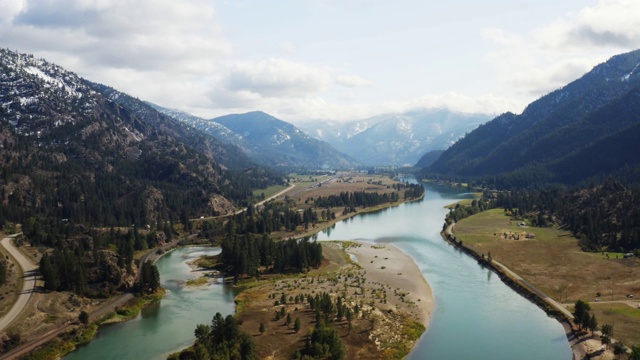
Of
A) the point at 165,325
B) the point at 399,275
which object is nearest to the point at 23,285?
the point at 165,325

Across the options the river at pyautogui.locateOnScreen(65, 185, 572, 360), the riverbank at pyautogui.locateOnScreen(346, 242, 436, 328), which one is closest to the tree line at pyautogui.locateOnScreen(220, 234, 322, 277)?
the river at pyautogui.locateOnScreen(65, 185, 572, 360)

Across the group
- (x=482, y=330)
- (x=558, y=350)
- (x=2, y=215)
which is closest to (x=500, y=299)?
(x=482, y=330)

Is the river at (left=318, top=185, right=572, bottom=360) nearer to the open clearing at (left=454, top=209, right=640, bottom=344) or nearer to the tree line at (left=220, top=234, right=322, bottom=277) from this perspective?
the open clearing at (left=454, top=209, right=640, bottom=344)

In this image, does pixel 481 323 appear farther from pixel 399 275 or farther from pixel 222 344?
pixel 222 344

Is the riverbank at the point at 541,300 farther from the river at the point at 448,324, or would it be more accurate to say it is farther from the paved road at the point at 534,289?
the river at the point at 448,324

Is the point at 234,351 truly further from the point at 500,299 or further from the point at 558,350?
the point at 500,299
